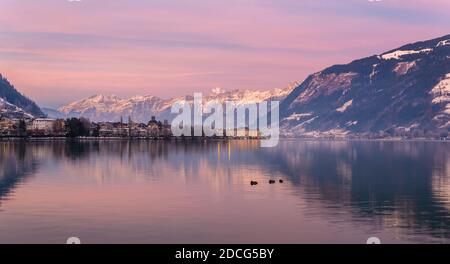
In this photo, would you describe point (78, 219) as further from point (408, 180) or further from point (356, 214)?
point (408, 180)

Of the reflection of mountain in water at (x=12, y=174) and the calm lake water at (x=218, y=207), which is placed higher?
the reflection of mountain in water at (x=12, y=174)

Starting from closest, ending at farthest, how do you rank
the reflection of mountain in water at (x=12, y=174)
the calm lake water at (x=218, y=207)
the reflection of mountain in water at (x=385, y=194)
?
the calm lake water at (x=218, y=207) < the reflection of mountain in water at (x=385, y=194) < the reflection of mountain in water at (x=12, y=174)

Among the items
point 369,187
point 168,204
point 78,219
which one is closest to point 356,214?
point 168,204

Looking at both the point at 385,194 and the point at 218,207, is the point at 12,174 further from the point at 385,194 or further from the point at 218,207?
the point at 385,194

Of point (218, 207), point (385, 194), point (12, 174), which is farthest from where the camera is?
point (12, 174)

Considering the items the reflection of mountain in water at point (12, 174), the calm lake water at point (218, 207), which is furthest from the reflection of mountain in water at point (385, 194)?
the reflection of mountain in water at point (12, 174)

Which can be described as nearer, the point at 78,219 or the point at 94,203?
the point at 78,219

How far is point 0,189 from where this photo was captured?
299 ft

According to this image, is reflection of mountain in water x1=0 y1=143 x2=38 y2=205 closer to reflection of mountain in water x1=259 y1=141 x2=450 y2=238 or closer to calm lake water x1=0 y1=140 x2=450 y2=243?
calm lake water x1=0 y1=140 x2=450 y2=243

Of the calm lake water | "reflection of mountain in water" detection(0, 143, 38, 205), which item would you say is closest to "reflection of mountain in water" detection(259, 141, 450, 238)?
the calm lake water

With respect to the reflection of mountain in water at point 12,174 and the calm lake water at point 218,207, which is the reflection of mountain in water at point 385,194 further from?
the reflection of mountain in water at point 12,174

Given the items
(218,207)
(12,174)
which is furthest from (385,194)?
(12,174)

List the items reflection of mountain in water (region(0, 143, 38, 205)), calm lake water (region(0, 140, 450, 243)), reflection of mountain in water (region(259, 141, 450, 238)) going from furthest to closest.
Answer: reflection of mountain in water (region(0, 143, 38, 205)), reflection of mountain in water (region(259, 141, 450, 238)), calm lake water (region(0, 140, 450, 243))
